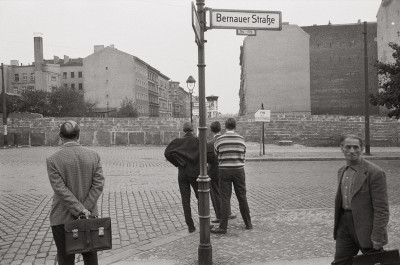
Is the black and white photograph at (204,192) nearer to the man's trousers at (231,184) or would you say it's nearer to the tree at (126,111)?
the man's trousers at (231,184)

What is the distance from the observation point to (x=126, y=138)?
106ft

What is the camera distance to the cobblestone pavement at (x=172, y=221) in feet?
19.1

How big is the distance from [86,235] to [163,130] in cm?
2839

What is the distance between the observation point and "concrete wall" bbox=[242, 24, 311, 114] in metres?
50.2

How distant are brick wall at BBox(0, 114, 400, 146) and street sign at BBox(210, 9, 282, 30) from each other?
83.9 feet

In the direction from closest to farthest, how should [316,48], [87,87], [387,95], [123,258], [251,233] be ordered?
1. [123,258]
2. [251,233]
3. [387,95]
4. [316,48]
5. [87,87]

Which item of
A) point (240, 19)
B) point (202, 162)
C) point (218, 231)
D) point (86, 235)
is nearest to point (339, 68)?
point (218, 231)

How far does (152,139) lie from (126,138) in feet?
6.22

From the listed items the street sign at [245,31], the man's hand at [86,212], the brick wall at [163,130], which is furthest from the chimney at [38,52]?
the man's hand at [86,212]

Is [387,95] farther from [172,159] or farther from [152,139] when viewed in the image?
[152,139]

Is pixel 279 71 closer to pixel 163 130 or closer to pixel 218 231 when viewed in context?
pixel 163 130

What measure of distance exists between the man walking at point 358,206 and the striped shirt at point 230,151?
3.22m

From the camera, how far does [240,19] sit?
545 centimetres

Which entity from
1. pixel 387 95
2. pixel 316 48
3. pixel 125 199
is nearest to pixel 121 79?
pixel 316 48
